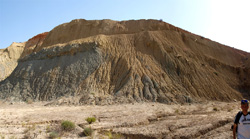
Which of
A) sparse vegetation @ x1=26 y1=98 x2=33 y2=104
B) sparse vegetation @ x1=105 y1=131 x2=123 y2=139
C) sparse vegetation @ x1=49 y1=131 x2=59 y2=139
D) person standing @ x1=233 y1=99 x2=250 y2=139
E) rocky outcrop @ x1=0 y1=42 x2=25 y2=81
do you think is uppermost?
rocky outcrop @ x1=0 y1=42 x2=25 y2=81

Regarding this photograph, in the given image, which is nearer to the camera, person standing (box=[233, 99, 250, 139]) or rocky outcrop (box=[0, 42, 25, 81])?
person standing (box=[233, 99, 250, 139])

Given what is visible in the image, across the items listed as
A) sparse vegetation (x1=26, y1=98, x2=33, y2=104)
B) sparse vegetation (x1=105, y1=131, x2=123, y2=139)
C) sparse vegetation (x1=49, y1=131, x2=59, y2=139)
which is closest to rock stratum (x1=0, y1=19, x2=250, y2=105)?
sparse vegetation (x1=26, y1=98, x2=33, y2=104)

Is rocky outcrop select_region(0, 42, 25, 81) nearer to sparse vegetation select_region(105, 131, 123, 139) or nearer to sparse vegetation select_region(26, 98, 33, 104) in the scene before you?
sparse vegetation select_region(26, 98, 33, 104)

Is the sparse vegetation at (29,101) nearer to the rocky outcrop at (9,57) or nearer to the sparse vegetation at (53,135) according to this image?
the sparse vegetation at (53,135)

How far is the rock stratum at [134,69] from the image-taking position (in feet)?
75.0

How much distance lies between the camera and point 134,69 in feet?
83.6

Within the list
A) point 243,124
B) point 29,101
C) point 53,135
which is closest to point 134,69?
point 29,101

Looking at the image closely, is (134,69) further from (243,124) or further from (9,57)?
(9,57)

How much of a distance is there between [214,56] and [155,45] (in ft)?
34.7

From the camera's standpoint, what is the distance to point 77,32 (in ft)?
123

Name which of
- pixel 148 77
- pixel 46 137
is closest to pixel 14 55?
pixel 148 77

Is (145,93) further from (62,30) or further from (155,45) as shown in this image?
(62,30)

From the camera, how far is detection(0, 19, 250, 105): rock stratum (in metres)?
22.9

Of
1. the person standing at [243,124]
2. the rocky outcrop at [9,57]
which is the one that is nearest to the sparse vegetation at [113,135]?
the person standing at [243,124]
